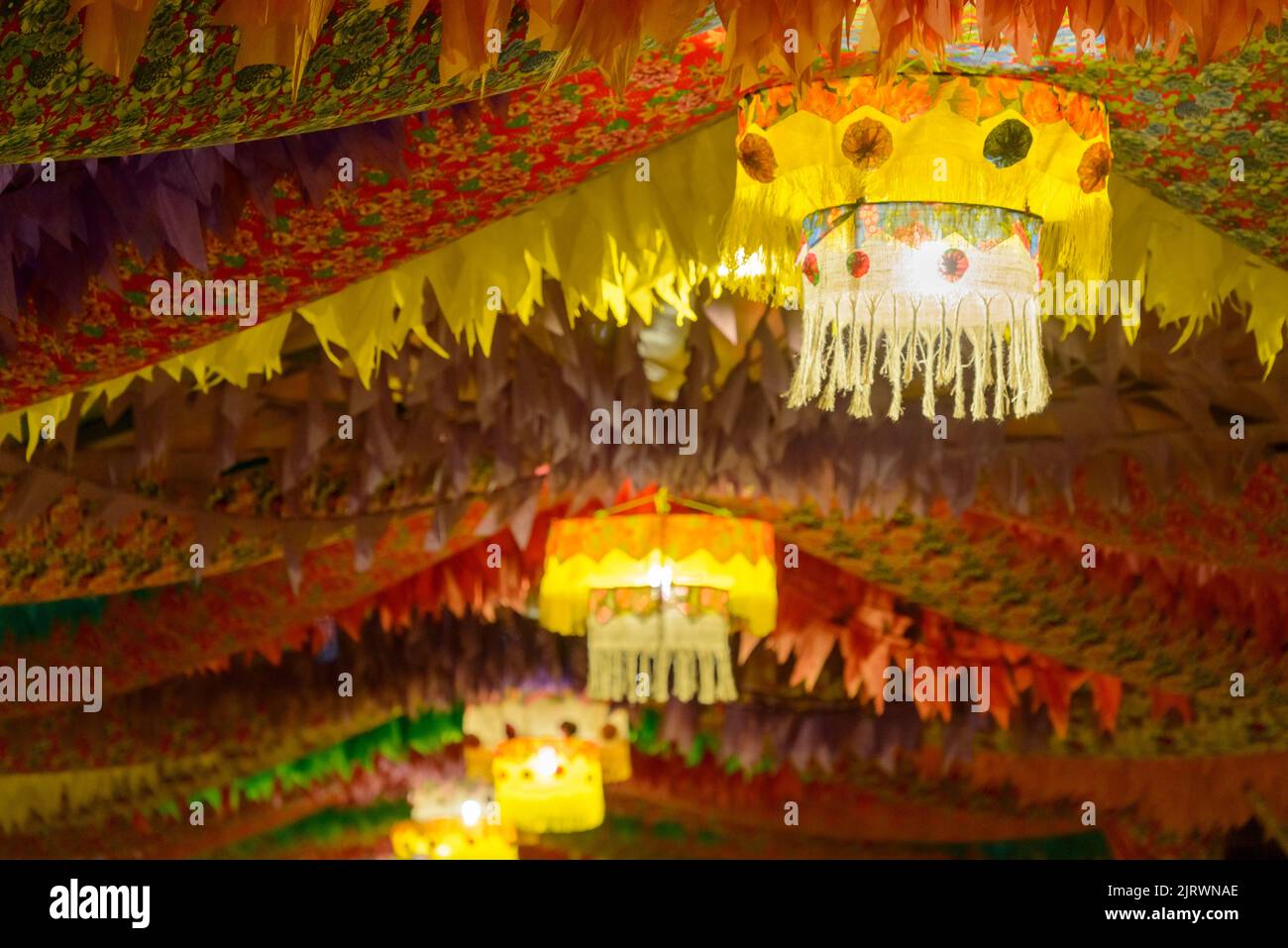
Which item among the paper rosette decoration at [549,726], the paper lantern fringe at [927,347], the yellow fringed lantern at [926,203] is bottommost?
the paper rosette decoration at [549,726]

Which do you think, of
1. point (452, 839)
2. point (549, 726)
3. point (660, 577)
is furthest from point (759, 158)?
point (452, 839)

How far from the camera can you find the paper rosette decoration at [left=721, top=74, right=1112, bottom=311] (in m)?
2.50

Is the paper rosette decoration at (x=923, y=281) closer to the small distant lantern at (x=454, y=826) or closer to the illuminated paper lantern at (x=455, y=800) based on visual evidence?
the small distant lantern at (x=454, y=826)

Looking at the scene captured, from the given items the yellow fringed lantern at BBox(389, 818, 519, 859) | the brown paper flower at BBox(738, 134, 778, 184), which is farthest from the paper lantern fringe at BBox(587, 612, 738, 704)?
the brown paper flower at BBox(738, 134, 778, 184)

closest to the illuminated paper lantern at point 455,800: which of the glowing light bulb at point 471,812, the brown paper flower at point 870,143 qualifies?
the glowing light bulb at point 471,812

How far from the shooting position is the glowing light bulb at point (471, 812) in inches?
220

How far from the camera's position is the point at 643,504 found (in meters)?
4.90

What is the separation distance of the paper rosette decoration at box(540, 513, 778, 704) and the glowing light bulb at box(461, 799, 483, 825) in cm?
124

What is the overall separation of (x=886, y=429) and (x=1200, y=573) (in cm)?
127

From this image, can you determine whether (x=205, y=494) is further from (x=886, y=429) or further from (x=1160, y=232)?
(x=1160, y=232)

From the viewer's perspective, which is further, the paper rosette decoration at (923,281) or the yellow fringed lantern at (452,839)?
the yellow fringed lantern at (452,839)

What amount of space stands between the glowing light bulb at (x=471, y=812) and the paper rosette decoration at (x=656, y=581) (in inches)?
48.7
